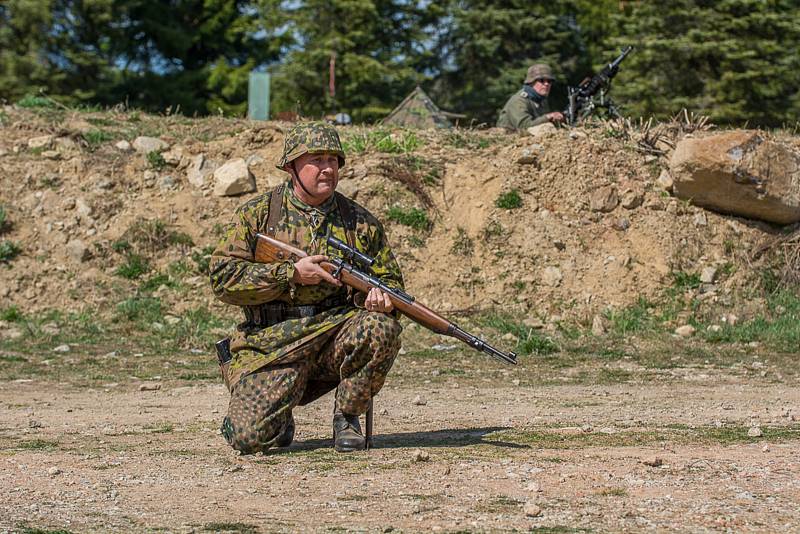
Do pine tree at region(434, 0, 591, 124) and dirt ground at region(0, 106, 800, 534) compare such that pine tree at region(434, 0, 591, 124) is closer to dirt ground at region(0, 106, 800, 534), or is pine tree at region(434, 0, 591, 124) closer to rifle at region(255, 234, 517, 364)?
dirt ground at region(0, 106, 800, 534)

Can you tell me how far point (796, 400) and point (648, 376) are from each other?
171cm

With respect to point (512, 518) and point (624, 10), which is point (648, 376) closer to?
point (512, 518)

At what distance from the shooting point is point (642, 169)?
1401 cm

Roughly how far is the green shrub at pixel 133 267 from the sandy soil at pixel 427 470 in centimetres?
482

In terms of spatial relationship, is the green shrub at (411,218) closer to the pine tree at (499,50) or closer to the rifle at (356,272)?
the rifle at (356,272)

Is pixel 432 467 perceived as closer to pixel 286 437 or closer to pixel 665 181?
pixel 286 437

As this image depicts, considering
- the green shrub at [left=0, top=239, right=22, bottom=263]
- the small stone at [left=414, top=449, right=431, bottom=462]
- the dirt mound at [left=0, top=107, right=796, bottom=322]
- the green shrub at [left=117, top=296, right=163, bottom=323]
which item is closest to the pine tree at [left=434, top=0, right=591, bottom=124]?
the dirt mound at [left=0, top=107, right=796, bottom=322]

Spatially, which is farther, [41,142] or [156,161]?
[41,142]

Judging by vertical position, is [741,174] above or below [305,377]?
above

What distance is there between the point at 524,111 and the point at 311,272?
376 inches

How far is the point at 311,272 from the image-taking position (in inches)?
244

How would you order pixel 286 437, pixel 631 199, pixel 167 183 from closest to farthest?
1. pixel 286 437
2. pixel 631 199
3. pixel 167 183

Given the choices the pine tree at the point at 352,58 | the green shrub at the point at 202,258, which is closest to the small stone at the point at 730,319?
the green shrub at the point at 202,258

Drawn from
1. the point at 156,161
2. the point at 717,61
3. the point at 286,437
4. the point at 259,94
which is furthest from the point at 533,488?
the point at 717,61
